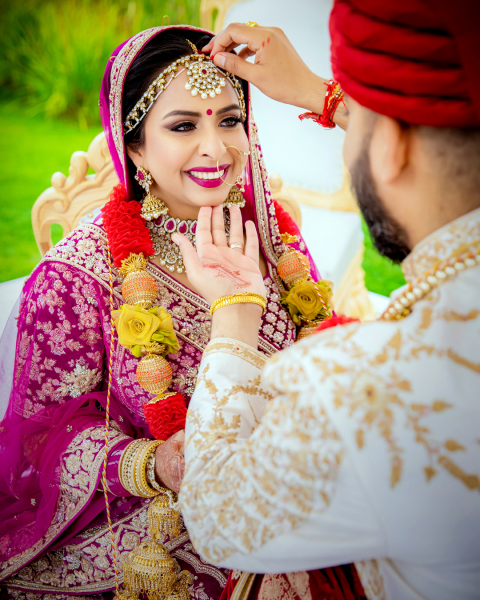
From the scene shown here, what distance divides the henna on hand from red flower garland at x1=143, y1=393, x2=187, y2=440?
1.29 feet

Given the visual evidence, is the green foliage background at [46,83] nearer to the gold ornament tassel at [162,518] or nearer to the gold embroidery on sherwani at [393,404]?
the gold ornament tassel at [162,518]

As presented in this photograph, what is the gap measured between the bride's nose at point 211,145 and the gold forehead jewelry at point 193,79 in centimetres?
9

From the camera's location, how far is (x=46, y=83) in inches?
133

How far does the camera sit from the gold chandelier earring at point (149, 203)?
55.4 inches

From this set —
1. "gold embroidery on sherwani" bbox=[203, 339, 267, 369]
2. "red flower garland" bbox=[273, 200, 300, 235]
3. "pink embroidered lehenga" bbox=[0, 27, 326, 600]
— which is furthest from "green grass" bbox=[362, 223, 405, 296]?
"gold embroidery on sherwani" bbox=[203, 339, 267, 369]

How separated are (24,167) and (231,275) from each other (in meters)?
3.15

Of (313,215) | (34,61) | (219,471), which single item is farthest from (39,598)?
(34,61)

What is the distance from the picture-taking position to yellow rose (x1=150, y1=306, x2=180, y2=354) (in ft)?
3.99

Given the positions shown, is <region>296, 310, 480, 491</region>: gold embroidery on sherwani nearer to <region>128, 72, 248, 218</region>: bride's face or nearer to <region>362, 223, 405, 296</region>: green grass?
<region>128, 72, 248, 218</region>: bride's face

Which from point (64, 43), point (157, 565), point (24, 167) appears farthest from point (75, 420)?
point (64, 43)

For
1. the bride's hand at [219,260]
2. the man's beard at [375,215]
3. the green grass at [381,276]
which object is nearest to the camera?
the man's beard at [375,215]

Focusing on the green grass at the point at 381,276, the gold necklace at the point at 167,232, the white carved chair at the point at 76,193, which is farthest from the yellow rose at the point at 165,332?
the green grass at the point at 381,276

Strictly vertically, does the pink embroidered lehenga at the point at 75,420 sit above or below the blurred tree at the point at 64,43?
below

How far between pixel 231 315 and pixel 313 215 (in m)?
2.60
